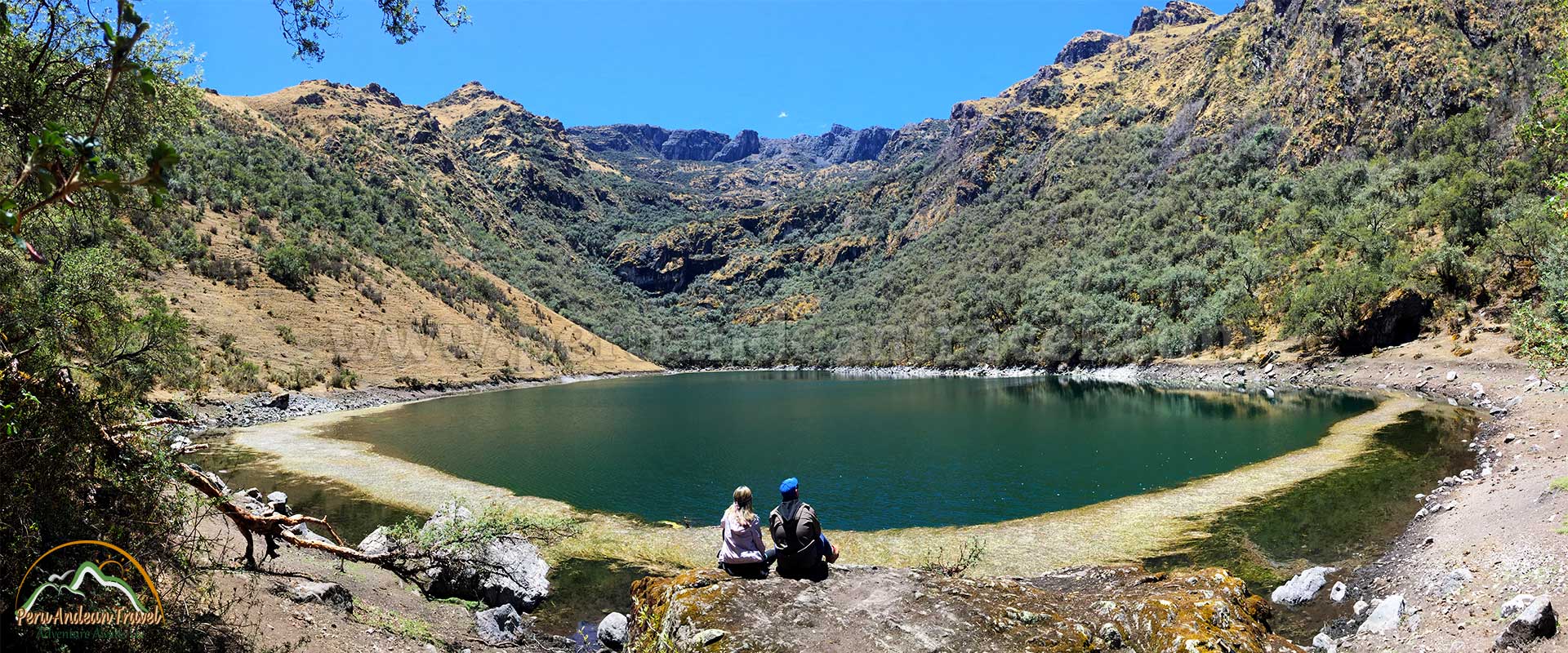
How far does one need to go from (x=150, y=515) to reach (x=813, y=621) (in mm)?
7014

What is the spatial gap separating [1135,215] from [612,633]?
12130 cm

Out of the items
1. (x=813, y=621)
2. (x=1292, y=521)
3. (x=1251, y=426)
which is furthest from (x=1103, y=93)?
(x=813, y=621)

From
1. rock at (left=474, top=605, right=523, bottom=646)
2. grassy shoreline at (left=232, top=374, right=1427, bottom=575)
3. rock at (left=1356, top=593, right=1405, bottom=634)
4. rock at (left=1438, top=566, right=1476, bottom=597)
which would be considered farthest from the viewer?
grassy shoreline at (left=232, top=374, right=1427, bottom=575)

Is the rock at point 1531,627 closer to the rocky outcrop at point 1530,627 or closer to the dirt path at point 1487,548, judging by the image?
the rocky outcrop at point 1530,627

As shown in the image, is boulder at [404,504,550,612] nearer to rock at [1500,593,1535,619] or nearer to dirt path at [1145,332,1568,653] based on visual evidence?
dirt path at [1145,332,1568,653]

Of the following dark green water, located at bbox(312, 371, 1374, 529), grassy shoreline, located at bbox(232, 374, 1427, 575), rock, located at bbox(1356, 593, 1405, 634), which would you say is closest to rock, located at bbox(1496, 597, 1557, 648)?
rock, located at bbox(1356, 593, 1405, 634)

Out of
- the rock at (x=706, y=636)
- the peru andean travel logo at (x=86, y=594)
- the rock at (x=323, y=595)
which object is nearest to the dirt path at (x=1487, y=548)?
the rock at (x=706, y=636)

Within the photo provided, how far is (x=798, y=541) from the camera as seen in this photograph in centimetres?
856

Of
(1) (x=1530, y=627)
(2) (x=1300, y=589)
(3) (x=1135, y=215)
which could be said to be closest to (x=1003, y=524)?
(2) (x=1300, y=589)

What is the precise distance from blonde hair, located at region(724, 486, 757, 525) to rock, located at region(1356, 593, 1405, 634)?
30.2 feet

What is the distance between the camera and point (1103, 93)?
175m

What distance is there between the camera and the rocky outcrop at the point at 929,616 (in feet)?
23.4

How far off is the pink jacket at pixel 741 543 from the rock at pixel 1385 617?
9.03 m

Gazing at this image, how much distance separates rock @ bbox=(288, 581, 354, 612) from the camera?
8.77 meters
